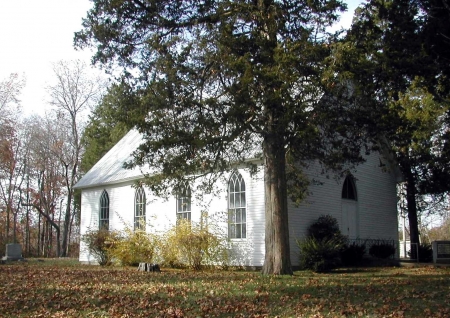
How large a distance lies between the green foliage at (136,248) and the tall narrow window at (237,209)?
3353 millimetres

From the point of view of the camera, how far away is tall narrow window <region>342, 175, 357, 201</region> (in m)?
23.2

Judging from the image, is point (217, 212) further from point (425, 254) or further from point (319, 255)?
point (425, 254)

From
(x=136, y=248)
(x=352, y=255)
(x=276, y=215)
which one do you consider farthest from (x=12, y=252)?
(x=276, y=215)

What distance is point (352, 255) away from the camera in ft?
68.2

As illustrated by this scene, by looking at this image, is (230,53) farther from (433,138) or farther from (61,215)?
(61,215)

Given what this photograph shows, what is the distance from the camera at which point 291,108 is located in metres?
12.6

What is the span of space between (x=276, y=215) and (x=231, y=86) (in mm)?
4296

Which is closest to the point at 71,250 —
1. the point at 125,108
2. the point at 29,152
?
the point at 29,152

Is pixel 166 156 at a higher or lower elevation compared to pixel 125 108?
lower

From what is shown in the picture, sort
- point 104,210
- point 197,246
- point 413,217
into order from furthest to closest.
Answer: point 104,210, point 413,217, point 197,246

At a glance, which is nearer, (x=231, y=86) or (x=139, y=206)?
(x=231, y=86)

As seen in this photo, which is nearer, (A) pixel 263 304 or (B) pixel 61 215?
(A) pixel 263 304

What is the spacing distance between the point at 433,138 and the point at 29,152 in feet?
113

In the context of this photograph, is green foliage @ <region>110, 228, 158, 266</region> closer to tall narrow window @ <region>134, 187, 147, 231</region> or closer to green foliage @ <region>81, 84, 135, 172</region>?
tall narrow window @ <region>134, 187, 147, 231</region>
